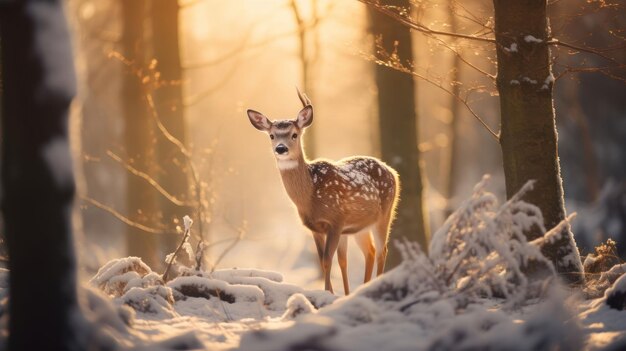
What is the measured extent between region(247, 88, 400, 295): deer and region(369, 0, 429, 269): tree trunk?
1.62 meters

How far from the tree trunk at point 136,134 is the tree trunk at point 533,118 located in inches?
328

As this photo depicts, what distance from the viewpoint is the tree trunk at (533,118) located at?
24.5ft

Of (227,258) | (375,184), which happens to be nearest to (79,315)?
(375,184)

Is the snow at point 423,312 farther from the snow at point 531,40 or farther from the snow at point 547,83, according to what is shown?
the snow at point 531,40

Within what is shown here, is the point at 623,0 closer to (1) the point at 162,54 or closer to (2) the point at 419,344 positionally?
(2) the point at 419,344

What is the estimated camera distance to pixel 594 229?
18.7 meters

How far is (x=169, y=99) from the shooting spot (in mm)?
13969

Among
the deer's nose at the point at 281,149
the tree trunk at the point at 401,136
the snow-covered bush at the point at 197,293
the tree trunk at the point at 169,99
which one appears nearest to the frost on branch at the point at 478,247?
the snow-covered bush at the point at 197,293

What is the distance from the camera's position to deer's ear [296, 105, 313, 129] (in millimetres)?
9344

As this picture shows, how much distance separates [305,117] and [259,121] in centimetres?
55

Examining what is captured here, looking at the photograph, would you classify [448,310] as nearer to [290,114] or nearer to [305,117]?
[305,117]

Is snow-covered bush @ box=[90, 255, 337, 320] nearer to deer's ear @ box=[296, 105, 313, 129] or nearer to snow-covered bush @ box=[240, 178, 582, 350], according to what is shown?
snow-covered bush @ box=[240, 178, 582, 350]

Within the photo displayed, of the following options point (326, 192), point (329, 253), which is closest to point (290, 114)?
point (326, 192)

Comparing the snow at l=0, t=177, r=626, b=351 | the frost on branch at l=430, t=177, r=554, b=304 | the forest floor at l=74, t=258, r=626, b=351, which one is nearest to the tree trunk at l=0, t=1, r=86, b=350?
the snow at l=0, t=177, r=626, b=351
